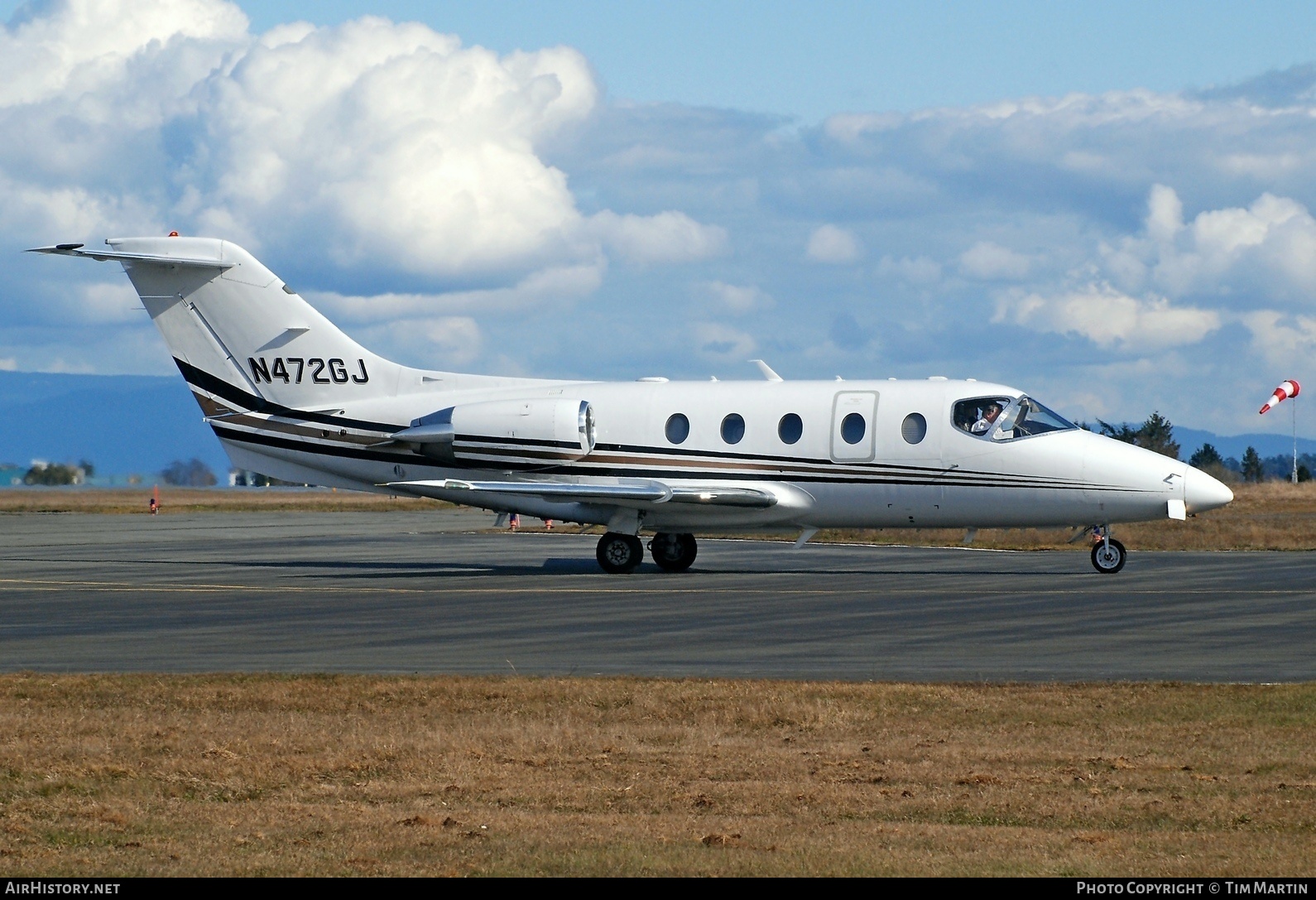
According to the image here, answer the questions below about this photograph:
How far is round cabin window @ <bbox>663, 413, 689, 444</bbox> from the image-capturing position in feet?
98.8

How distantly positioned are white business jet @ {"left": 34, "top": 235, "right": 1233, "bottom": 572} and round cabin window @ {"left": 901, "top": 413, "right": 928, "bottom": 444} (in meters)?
0.04

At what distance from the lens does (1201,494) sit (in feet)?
91.4

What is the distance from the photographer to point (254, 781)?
10453mm

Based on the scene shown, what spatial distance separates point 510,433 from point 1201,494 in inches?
492

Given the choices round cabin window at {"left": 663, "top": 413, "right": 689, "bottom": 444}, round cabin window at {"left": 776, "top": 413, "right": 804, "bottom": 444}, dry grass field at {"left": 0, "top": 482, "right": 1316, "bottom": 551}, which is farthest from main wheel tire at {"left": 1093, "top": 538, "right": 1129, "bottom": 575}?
dry grass field at {"left": 0, "top": 482, "right": 1316, "bottom": 551}

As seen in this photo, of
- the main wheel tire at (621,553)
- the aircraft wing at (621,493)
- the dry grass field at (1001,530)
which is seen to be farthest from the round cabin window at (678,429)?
the dry grass field at (1001,530)

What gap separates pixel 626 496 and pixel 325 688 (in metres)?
15.1

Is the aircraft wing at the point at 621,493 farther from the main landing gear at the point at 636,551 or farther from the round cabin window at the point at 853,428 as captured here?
the round cabin window at the point at 853,428

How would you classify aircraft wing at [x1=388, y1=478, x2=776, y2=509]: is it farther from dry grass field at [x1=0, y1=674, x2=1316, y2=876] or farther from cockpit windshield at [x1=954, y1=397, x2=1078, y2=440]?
dry grass field at [x1=0, y1=674, x2=1316, y2=876]

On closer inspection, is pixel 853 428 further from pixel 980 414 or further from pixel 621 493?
pixel 621 493

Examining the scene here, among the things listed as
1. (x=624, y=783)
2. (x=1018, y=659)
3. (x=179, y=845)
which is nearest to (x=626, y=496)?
(x=1018, y=659)

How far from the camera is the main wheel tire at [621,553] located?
30.5 meters

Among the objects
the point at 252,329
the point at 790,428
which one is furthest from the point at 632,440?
the point at 252,329
